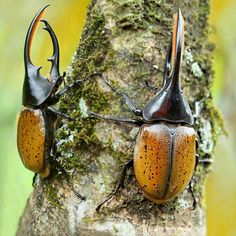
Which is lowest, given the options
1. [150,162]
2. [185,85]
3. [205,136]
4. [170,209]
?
[170,209]

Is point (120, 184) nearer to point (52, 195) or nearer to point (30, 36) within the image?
point (52, 195)

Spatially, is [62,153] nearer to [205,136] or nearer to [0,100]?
[205,136]

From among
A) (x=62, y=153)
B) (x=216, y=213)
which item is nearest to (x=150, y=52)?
(x=62, y=153)

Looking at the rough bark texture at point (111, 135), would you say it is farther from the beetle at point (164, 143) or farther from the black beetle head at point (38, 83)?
the black beetle head at point (38, 83)

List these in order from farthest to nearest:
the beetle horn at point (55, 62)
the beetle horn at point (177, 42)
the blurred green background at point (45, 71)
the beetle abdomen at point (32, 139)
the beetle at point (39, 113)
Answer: the blurred green background at point (45, 71) < the beetle horn at point (55, 62) < the beetle abdomen at point (32, 139) < the beetle at point (39, 113) < the beetle horn at point (177, 42)

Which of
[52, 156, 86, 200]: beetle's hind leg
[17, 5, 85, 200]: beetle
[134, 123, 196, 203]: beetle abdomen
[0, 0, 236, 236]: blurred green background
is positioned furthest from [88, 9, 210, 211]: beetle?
[0, 0, 236, 236]: blurred green background

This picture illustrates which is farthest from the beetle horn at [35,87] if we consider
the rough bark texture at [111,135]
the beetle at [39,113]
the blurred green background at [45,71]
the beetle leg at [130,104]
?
the beetle leg at [130,104]
